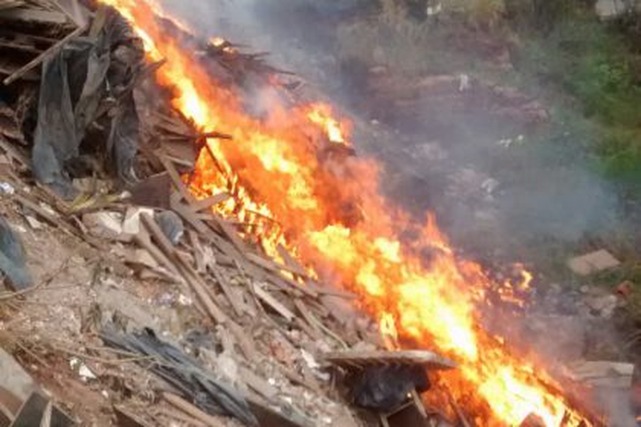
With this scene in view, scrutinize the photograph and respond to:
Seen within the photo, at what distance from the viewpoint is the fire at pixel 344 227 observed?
24.5ft

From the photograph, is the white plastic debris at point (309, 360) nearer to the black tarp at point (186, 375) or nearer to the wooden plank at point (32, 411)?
the black tarp at point (186, 375)

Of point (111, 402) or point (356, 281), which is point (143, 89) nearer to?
point (356, 281)

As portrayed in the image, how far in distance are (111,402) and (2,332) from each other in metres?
0.78

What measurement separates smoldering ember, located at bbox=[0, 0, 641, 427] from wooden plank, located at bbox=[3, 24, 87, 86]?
21mm

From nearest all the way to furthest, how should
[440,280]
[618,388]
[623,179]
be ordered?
[618,388]
[440,280]
[623,179]

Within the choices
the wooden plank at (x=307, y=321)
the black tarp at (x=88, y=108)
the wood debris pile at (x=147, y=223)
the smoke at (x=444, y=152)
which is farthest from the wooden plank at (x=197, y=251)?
the smoke at (x=444, y=152)

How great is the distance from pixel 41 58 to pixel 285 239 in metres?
3.22

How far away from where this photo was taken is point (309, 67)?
13562 millimetres

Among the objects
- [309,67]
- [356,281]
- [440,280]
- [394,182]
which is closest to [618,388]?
[440,280]

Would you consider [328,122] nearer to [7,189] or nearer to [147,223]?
[147,223]

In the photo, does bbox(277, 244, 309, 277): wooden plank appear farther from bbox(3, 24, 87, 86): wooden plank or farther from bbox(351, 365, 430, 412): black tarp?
bbox(3, 24, 87, 86): wooden plank

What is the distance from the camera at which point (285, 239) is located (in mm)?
8438


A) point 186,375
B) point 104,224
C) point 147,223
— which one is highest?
point 104,224

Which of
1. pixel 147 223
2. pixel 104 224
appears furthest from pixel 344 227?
pixel 104 224
